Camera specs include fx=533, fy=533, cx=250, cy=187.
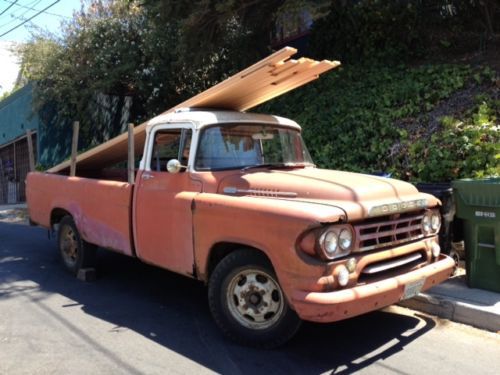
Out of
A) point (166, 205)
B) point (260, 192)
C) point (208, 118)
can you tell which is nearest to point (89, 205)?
point (166, 205)

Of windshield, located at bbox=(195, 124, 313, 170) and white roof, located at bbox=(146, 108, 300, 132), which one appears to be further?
white roof, located at bbox=(146, 108, 300, 132)

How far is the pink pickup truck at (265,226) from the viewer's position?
4059 millimetres

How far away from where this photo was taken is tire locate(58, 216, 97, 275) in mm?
6954

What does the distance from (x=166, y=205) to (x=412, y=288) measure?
2.46 meters

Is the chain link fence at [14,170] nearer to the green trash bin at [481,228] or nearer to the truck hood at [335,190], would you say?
the truck hood at [335,190]

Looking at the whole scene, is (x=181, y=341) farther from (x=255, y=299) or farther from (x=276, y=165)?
(x=276, y=165)

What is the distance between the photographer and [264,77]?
18.3ft

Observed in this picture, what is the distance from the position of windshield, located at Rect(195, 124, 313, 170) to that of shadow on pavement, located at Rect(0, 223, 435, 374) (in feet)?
5.27

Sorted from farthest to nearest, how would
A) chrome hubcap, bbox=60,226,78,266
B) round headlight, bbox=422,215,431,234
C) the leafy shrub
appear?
the leafy shrub, chrome hubcap, bbox=60,226,78,266, round headlight, bbox=422,215,431,234

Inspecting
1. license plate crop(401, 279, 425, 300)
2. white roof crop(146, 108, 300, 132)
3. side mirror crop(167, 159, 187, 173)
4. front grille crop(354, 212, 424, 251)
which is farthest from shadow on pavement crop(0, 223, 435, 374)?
white roof crop(146, 108, 300, 132)

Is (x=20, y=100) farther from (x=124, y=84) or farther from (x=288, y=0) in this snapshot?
(x=288, y=0)

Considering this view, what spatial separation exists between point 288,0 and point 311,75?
489 cm

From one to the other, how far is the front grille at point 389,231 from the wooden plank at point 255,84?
1.74m

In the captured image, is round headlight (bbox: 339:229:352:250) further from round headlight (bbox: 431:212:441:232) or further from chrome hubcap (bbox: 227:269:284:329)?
round headlight (bbox: 431:212:441:232)
